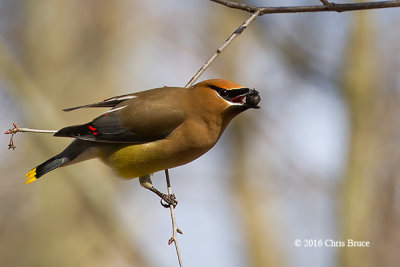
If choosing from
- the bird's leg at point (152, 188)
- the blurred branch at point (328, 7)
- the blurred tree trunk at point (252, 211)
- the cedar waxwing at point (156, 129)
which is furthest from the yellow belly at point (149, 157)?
the blurred tree trunk at point (252, 211)

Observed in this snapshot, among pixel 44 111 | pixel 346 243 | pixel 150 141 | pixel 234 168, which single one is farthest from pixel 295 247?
pixel 150 141

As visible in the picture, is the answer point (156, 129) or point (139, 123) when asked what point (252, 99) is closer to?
point (156, 129)

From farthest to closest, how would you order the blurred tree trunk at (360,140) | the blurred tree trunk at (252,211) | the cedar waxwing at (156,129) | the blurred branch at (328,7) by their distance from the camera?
the blurred tree trunk at (252,211)
the blurred tree trunk at (360,140)
the cedar waxwing at (156,129)
the blurred branch at (328,7)

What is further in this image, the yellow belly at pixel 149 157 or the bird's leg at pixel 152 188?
the bird's leg at pixel 152 188

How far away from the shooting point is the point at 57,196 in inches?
433

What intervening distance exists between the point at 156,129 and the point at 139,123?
5.5 inches

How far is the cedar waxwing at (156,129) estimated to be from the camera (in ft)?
14.2

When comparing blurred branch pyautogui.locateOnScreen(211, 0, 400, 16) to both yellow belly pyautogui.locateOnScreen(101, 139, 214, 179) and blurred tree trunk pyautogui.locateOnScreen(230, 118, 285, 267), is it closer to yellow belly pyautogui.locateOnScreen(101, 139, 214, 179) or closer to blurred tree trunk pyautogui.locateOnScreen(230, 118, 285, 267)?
yellow belly pyautogui.locateOnScreen(101, 139, 214, 179)

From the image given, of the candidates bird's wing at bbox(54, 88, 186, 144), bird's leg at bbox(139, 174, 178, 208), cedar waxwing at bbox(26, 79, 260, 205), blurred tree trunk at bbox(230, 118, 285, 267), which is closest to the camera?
cedar waxwing at bbox(26, 79, 260, 205)

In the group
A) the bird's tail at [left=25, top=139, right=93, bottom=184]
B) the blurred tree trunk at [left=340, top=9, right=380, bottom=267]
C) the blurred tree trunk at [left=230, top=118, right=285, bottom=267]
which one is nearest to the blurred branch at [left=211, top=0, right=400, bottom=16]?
the bird's tail at [left=25, top=139, right=93, bottom=184]

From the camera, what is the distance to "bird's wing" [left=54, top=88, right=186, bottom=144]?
4.47 m

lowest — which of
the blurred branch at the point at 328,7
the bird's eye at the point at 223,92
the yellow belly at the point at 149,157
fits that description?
the yellow belly at the point at 149,157

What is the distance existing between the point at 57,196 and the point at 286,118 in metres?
4.31

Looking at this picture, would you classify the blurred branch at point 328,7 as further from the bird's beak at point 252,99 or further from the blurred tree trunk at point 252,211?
the blurred tree trunk at point 252,211
